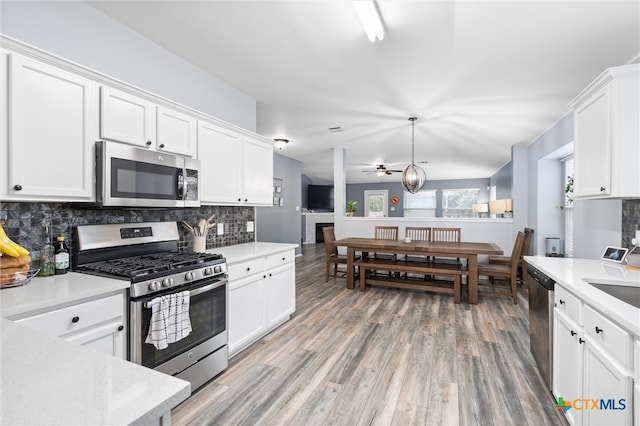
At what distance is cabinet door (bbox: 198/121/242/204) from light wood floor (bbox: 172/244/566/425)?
4.76 ft

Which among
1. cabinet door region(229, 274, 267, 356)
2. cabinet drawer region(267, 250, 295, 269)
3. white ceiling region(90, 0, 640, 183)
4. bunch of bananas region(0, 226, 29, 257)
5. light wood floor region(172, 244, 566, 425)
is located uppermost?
white ceiling region(90, 0, 640, 183)

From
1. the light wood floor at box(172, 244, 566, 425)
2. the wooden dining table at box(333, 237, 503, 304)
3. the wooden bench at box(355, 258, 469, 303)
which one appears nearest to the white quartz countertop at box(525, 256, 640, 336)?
the light wood floor at box(172, 244, 566, 425)

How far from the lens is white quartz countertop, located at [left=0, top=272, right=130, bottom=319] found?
1.23 metres

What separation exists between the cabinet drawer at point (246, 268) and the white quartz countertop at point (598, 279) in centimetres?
225

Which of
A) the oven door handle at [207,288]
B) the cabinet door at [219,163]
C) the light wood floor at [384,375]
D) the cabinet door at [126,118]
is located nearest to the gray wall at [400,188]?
the light wood floor at [384,375]

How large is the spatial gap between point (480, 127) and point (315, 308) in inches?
147

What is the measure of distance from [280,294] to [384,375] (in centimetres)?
132

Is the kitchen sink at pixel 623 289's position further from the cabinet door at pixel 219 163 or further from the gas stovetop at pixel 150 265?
the cabinet door at pixel 219 163

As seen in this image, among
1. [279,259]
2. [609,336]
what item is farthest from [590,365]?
[279,259]

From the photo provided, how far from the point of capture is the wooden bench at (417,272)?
400 cm

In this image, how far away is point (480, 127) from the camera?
4570 mm

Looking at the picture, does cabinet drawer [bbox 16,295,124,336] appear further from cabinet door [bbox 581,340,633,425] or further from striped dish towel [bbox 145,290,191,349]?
cabinet door [bbox 581,340,633,425]

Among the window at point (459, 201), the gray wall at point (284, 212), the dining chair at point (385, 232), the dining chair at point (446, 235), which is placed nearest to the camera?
the dining chair at point (446, 235)

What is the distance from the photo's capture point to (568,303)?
1.67m
